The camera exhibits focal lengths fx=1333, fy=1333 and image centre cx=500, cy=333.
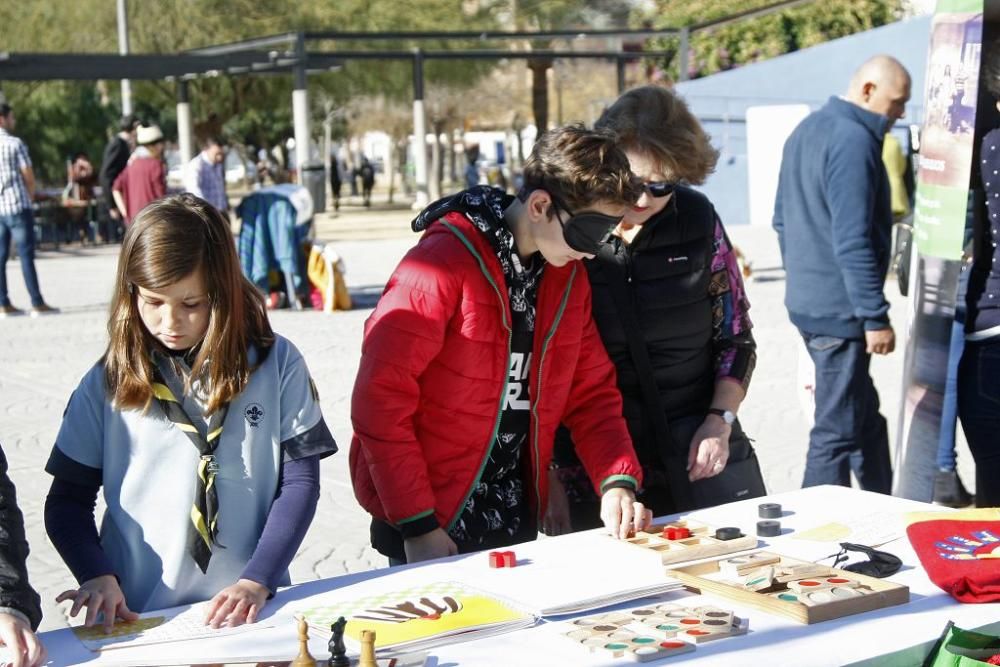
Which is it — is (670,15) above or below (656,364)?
above

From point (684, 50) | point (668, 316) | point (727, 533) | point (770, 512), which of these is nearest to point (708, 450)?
point (668, 316)

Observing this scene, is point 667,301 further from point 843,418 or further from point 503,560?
point 843,418

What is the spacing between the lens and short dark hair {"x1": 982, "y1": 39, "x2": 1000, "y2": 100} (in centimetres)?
429

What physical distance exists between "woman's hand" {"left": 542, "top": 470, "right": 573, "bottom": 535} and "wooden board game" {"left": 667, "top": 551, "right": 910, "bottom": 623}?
91 centimetres

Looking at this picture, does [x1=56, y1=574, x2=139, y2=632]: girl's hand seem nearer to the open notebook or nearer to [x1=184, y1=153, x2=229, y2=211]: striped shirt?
the open notebook

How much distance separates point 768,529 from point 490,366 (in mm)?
715

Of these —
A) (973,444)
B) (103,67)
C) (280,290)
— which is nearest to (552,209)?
(973,444)

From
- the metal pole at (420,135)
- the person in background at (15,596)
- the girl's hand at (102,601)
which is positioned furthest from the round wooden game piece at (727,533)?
the metal pole at (420,135)

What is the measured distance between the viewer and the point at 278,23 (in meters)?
32.3

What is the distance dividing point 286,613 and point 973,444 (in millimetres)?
2714

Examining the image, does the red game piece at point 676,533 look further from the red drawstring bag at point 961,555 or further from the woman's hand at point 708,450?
the woman's hand at point 708,450

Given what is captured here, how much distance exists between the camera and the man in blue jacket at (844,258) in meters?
4.99

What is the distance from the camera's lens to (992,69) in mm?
4312

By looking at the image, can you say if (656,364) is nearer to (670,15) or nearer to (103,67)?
(103,67)
